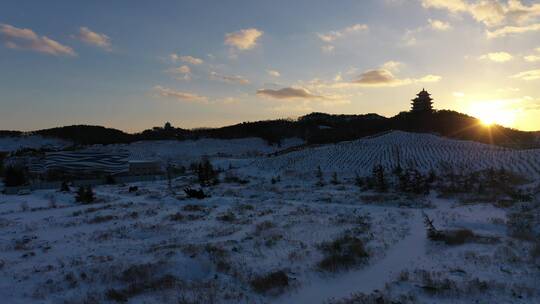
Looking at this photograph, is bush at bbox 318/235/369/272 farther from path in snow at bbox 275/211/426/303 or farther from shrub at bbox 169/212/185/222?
shrub at bbox 169/212/185/222

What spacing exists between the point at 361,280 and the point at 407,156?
133ft

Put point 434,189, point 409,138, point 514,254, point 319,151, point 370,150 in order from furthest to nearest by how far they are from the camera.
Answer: point 409,138 < point 319,151 < point 370,150 < point 434,189 < point 514,254

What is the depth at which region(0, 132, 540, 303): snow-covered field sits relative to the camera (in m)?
9.70

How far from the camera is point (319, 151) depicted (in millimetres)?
57938

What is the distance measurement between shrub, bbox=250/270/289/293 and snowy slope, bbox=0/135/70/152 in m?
144

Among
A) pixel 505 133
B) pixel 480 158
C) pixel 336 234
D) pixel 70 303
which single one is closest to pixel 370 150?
pixel 480 158

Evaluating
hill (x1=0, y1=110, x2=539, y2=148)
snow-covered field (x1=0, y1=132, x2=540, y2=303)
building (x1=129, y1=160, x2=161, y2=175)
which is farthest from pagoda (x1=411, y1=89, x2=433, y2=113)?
snow-covered field (x1=0, y1=132, x2=540, y2=303)

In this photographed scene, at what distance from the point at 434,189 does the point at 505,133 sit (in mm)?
54320

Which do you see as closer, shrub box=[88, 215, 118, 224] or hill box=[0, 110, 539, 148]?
shrub box=[88, 215, 118, 224]

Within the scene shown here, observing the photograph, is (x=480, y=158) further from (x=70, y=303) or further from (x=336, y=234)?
(x=70, y=303)

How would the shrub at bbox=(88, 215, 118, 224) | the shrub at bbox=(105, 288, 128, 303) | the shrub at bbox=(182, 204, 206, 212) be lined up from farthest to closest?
1. the shrub at bbox=(182, 204, 206, 212)
2. the shrub at bbox=(88, 215, 118, 224)
3. the shrub at bbox=(105, 288, 128, 303)

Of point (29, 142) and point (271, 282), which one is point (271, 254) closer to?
point (271, 282)

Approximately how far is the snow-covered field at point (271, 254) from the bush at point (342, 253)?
0.18ft

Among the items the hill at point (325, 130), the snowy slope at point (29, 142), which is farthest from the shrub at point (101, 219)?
the snowy slope at point (29, 142)
